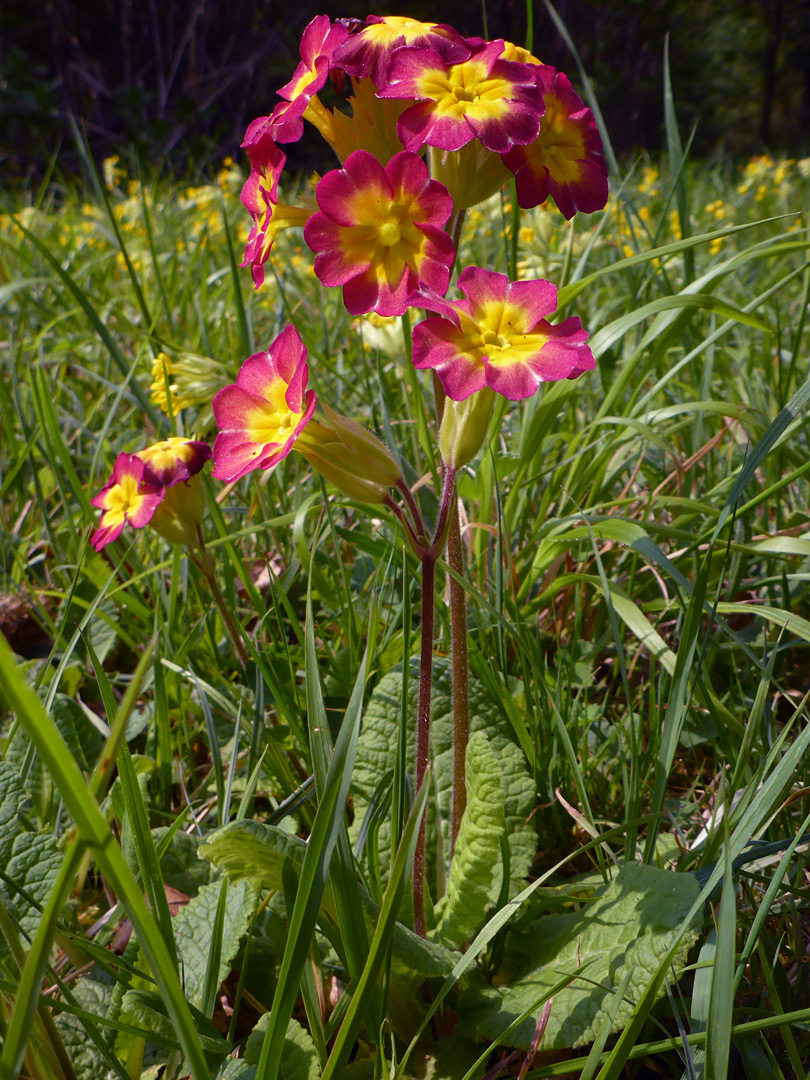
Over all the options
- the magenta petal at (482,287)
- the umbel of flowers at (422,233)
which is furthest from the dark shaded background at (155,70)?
the magenta petal at (482,287)

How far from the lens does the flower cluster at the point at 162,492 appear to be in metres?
1.34

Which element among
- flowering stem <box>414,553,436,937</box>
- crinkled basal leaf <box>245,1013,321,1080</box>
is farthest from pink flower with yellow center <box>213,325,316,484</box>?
crinkled basal leaf <box>245,1013,321,1080</box>

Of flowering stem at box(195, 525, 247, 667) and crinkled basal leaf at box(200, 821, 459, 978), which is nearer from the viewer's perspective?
crinkled basal leaf at box(200, 821, 459, 978)

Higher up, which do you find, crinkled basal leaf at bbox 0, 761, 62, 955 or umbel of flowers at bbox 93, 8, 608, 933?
umbel of flowers at bbox 93, 8, 608, 933

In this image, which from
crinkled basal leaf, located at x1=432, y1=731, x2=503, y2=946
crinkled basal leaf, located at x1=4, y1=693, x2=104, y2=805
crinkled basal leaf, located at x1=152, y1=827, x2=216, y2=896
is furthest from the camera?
crinkled basal leaf, located at x1=4, y1=693, x2=104, y2=805

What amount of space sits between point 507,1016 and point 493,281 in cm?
83

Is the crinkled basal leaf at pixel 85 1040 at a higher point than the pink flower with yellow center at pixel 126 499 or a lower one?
lower

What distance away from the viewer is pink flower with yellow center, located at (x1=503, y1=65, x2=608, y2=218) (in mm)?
981

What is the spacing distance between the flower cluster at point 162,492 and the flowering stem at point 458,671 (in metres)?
0.52

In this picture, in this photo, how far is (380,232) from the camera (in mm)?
909

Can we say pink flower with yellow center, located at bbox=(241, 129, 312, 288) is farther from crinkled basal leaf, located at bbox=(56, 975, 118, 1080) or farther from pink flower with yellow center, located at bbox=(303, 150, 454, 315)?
crinkled basal leaf, located at bbox=(56, 975, 118, 1080)

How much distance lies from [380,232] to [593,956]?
85 cm

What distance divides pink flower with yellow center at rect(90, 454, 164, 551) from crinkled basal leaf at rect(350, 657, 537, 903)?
0.47 m

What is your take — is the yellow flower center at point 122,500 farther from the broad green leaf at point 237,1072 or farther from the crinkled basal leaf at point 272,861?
the broad green leaf at point 237,1072
